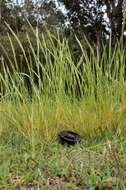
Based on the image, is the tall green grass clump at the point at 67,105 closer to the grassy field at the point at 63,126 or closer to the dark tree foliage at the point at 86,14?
the grassy field at the point at 63,126

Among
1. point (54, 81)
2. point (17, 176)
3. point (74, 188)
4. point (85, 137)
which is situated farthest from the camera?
point (54, 81)

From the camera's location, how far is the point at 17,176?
254cm

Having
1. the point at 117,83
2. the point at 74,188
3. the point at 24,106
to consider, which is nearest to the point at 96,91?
the point at 117,83

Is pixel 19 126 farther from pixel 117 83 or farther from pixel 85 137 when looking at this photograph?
pixel 117 83

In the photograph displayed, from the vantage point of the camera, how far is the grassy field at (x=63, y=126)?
8.36ft

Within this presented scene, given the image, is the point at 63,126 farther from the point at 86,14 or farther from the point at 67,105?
the point at 86,14

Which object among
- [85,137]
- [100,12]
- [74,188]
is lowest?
[100,12]

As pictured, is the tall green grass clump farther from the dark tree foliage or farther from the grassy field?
the dark tree foliage

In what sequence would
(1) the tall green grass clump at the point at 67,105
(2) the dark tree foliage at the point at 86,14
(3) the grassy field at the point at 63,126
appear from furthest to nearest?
(2) the dark tree foliage at the point at 86,14 → (1) the tall green grass clump at the point at 67,105 → (3) the grassy field at the point at 63,126

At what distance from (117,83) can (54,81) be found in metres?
0.49

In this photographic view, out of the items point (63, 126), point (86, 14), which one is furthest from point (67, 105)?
point (86, 14)

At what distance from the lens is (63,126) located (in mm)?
3588

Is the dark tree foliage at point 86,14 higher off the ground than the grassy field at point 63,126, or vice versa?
the grassy field at point 63,126

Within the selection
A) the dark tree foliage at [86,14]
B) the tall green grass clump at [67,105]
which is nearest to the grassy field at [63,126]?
the tall green grass clump at [67,105]
